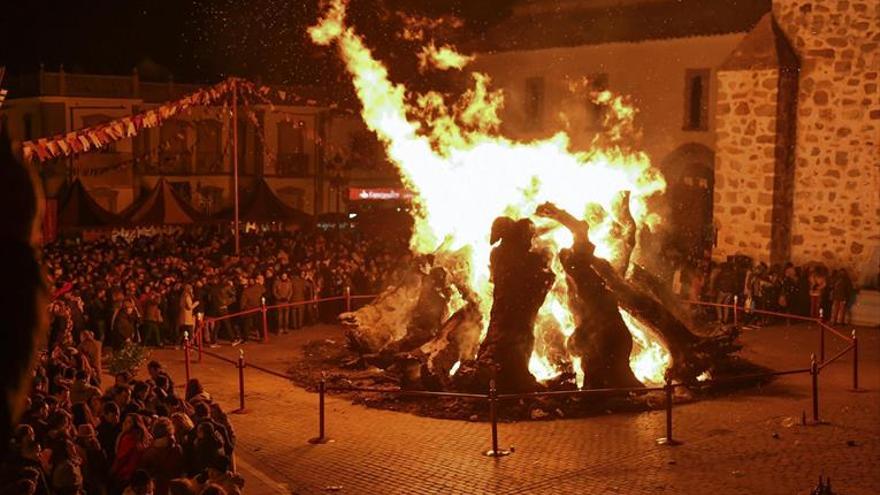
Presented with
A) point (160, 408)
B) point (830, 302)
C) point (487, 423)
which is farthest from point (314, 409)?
point (830, 302)

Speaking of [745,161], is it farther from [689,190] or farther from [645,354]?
[645,354]

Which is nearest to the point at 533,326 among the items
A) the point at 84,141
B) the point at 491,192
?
the point at 491,192

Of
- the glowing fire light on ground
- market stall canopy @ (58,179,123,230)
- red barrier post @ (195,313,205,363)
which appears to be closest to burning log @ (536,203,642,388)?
the glowing fire light on ground

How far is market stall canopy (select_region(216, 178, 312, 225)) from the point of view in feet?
95.8

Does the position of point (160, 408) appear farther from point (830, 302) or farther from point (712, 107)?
point (712, 107)

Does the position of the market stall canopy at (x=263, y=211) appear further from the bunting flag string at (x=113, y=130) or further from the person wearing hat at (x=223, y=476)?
the person wearing hat at (x=223, y=476)

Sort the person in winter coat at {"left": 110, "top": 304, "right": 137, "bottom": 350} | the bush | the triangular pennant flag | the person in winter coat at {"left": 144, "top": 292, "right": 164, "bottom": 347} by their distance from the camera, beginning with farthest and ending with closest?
1. the person in winter coat at {"left": 144, "top": 292, "right": 164, "bottom": 347}
2. the person in winter coat at {"left": 110, "top": 304, "right": 137, "bottom": 350}
3. the triangular pennant flag
4. the bush

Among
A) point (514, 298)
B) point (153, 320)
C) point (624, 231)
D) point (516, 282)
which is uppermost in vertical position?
point (624, 231)

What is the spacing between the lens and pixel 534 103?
37156mm

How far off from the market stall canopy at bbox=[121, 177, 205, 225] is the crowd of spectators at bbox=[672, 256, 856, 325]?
13645 mm

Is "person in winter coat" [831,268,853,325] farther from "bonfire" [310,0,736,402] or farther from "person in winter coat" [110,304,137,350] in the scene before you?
"person in winter coat" [110,304,137,350]

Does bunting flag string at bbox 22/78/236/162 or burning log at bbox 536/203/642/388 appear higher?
bunting flag string at bbox 22/78/236/162

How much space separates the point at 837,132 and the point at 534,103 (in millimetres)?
15081

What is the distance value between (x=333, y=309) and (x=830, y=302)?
10.7m
